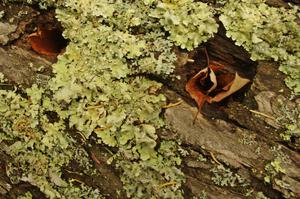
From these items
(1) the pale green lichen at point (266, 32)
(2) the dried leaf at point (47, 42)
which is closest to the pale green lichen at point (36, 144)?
(2) the dried leaf at point (47, 42)

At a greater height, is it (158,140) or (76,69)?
(76,69)

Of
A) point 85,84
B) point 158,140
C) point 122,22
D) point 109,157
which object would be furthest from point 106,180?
point 122,22

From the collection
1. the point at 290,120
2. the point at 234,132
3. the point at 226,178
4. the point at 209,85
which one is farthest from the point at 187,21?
the point at 226,178

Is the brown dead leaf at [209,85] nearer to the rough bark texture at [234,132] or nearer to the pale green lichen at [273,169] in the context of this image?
the rough bark texture at [234,132]

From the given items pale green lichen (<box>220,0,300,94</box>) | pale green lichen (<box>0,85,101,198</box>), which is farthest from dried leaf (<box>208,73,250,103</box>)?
pale green lichen (<box>0,85,101,198</box>)

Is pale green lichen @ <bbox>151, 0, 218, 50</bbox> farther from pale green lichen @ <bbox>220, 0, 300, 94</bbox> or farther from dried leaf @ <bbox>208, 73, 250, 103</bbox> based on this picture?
dried leaf @ <bbox>208, 73, 250, 103</bbox>

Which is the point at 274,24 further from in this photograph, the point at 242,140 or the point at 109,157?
the point at 109,157

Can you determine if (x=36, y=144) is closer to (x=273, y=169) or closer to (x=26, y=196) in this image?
(x=26, y=196)

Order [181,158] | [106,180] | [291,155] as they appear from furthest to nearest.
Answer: [106,180] → [181,158] → [291,155]
